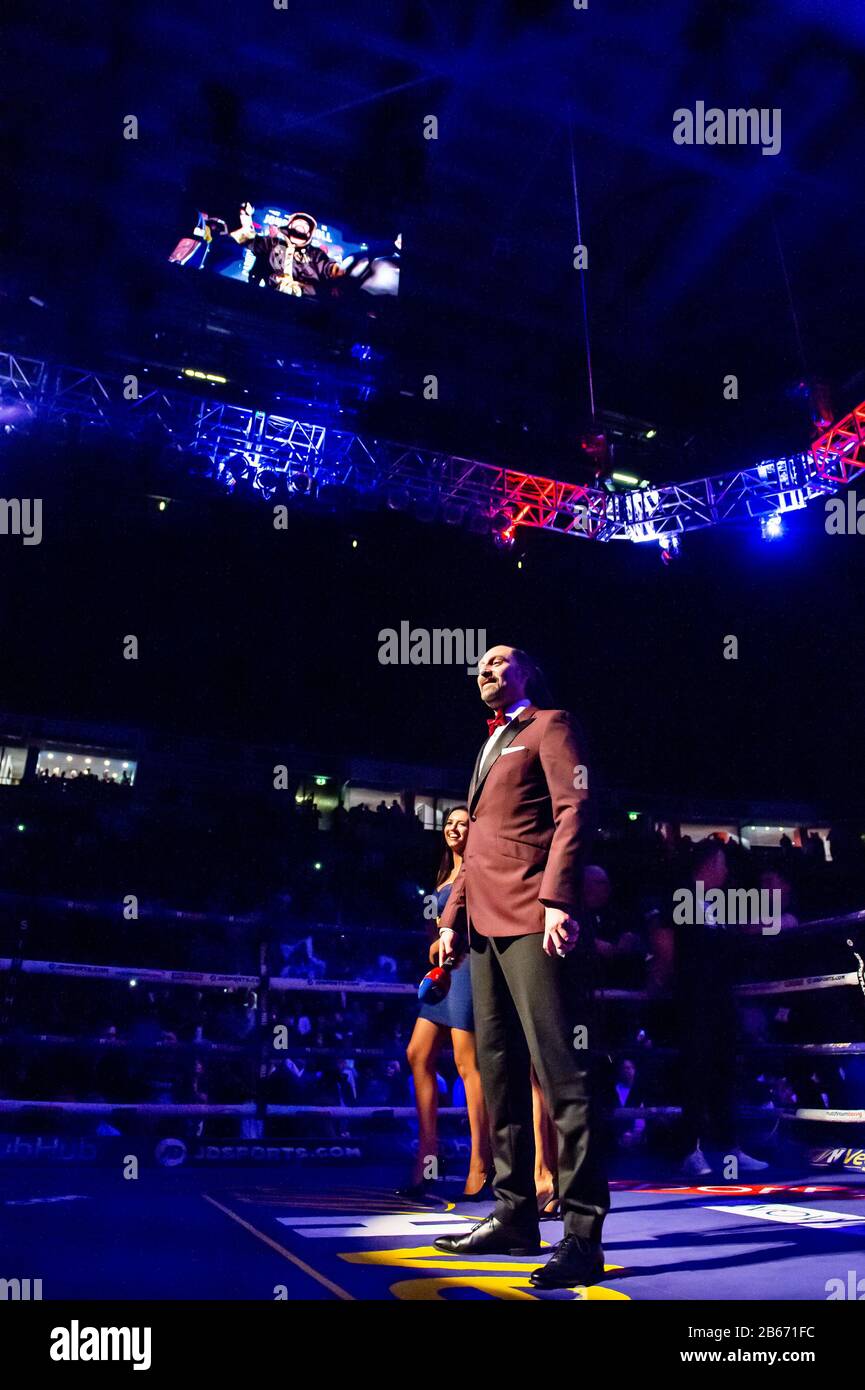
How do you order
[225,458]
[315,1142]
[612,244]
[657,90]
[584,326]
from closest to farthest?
1. [315,1142]
2. [657,90]
3. [225,458]
4. [612,244]
5. [584,326]

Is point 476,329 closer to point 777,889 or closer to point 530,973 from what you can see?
point 777,889

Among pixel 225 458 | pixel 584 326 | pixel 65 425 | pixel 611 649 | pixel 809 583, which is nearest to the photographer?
pixel 65 425

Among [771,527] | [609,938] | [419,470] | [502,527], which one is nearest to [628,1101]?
[609,938]

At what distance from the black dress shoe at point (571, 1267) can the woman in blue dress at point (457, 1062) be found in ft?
5.23

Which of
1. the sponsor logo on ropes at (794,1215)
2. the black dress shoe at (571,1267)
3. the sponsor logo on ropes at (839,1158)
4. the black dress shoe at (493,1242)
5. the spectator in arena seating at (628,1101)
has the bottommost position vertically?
the spectator in arena seating at (628,1101)

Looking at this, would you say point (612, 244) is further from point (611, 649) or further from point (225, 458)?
point (611, 649)

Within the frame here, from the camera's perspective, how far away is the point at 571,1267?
2070mm

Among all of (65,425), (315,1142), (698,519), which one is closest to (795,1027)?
(315,1142)

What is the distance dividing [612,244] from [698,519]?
340cm

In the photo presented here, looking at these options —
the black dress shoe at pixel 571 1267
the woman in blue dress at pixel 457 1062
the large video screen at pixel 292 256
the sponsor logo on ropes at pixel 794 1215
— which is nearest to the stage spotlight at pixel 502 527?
the large video screen at pixel 292 256

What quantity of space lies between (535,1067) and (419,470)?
8646mm

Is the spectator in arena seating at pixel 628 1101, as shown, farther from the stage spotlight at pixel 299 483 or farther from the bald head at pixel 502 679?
the stage spotlight at pixel 299 483

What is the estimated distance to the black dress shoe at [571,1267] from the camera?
2.05 m

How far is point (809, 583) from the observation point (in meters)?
14.2
